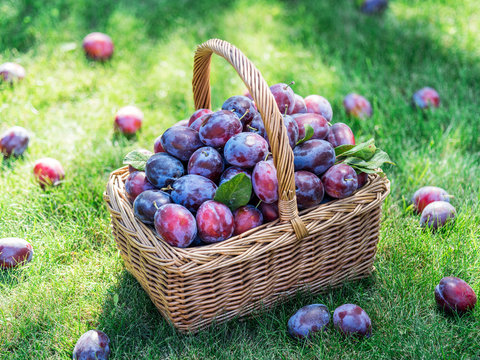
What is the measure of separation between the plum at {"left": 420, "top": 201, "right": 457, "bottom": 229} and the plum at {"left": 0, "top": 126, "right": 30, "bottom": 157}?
2.01 m

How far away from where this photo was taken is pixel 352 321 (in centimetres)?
160

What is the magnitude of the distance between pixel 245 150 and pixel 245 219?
23 cm

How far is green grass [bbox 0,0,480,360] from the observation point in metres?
1.68

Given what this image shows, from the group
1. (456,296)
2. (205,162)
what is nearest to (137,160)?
(205,162)

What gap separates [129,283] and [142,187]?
1.38 ft

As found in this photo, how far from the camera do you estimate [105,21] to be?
371 centimetres

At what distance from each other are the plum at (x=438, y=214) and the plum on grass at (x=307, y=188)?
65 centimetres

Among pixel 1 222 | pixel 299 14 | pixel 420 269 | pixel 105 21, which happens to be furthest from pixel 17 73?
pixel 420 269

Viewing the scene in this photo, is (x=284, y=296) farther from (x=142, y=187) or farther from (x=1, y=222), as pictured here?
(x=1, y=222)

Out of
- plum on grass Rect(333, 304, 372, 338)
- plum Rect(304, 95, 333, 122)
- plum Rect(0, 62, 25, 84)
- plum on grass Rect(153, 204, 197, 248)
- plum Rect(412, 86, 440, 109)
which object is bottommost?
plum on grass Rect(333, 304, 372, 338)

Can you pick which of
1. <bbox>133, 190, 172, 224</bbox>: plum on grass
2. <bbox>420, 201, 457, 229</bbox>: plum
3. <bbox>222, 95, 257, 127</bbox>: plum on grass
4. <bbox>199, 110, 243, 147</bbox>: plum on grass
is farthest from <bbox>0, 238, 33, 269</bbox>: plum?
<bbox>420, 201, 457, 229</bbox>: plum

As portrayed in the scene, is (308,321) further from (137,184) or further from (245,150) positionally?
(137,184)

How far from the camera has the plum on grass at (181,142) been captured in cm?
170

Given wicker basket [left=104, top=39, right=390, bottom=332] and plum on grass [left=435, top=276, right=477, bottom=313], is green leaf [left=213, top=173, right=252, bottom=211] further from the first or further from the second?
plum on grass [left=435, top=276, right=477, bottom=313]
